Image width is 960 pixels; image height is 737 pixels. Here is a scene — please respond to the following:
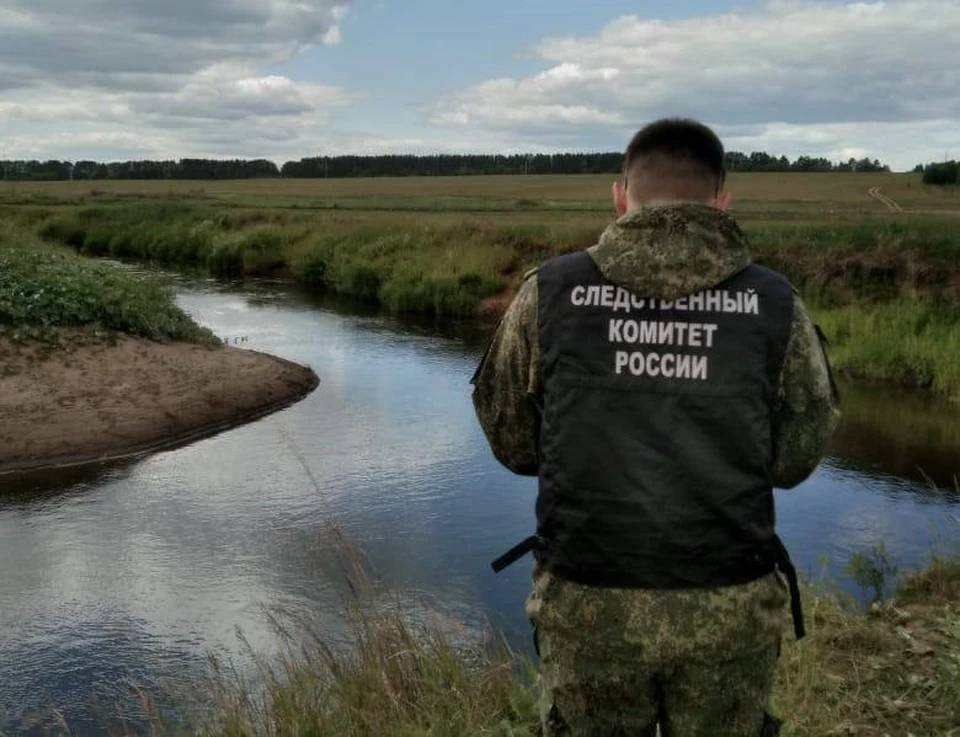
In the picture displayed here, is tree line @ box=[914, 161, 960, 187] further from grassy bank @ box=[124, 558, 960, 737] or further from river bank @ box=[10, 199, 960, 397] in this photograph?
grassy bank @ box=[124, 558, 960, 737]

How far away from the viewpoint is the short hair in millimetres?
2398

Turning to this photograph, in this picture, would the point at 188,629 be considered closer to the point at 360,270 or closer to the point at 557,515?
the point at 557,515

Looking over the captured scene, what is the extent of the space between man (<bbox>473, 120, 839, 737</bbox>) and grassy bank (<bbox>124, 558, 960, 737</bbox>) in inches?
67.6

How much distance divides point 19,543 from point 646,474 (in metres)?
8.83

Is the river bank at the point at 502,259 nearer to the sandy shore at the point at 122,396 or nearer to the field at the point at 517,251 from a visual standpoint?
the field at the point at 517,251

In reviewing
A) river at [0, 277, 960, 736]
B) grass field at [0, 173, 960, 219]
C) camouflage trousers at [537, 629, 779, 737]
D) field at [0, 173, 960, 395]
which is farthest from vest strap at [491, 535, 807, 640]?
grass field at [0, 173, 960, 219]

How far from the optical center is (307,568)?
8555 mm

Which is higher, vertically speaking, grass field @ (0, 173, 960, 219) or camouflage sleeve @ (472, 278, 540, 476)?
camouflage sleeve @ (472, 278, 540, 476)

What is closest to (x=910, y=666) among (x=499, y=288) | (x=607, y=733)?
(x=607, y=733)

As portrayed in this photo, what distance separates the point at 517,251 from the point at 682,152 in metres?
24.3

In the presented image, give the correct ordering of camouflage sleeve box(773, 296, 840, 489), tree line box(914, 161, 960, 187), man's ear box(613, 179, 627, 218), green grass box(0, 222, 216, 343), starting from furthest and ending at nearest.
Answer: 1. tree line box(914, 161, 960, 187)
2. green grass box(0, 222, 216, 343)
3. man's ear box(613, 179, 627, 218)
4. camouflage sleeve box(773, 296, 840, 489)

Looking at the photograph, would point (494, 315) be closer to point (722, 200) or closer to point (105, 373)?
point (105, 373)

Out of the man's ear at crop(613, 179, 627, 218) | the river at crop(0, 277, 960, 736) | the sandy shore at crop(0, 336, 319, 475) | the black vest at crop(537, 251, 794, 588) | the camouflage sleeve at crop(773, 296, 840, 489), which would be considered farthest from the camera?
the sandy shore at crop(0, 336, 319, 475)

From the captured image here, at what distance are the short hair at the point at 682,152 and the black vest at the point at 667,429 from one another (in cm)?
29
